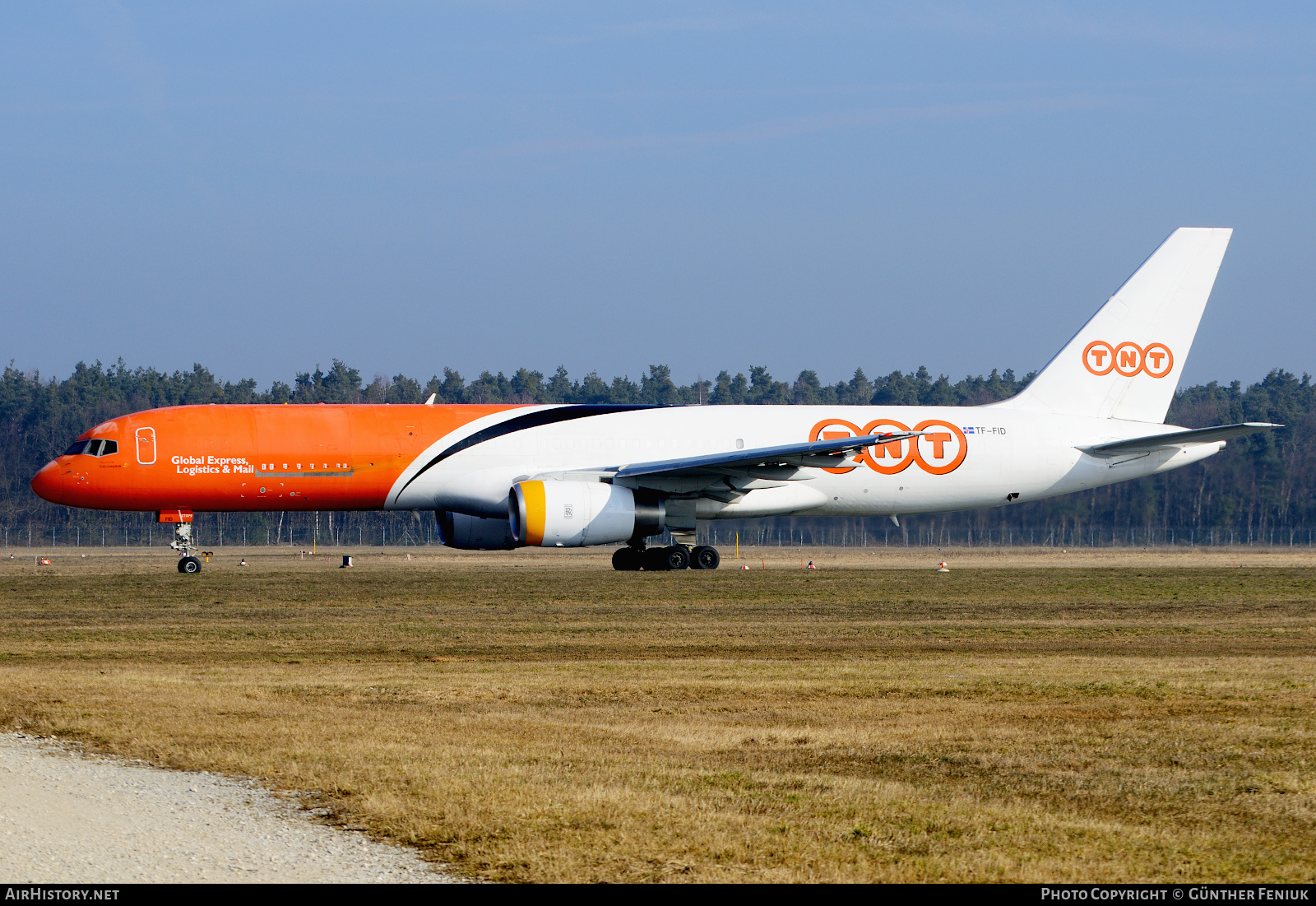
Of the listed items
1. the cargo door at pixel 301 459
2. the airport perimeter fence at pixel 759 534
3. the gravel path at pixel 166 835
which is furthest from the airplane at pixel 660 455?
the gravel path at pixel 166 835

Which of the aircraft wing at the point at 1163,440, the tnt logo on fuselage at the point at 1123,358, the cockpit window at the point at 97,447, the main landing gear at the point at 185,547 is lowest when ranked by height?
the main landing gear at the point at 185,547

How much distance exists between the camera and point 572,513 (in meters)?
27.9

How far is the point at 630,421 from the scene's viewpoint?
101ft

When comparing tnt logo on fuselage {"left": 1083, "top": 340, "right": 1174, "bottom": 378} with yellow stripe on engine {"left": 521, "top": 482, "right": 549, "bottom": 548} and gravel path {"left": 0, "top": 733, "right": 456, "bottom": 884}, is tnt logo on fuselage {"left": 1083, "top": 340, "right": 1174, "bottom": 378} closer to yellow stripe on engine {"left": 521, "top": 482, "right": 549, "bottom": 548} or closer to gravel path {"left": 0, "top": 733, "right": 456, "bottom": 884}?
yellow stripe on engine {"left": 521, "top": 482, "right": 549, "bottom": 548}

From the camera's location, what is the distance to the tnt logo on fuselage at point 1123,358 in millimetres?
34406

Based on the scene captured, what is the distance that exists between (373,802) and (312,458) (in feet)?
72.9

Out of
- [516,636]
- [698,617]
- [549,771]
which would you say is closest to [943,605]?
[698,617]

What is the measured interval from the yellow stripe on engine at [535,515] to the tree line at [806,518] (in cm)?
1302

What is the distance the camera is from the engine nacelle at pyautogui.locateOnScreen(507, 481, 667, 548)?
27.7 meters

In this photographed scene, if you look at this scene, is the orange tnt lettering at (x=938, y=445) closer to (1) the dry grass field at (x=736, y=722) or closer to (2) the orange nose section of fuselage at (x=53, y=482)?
(1) the dry grass field at (x=736, y=722)

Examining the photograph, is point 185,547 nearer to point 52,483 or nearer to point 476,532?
point 52,483

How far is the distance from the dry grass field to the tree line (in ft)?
66.4

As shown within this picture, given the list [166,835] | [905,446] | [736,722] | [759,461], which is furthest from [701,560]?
[166,835]
